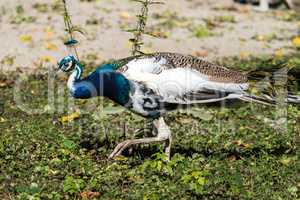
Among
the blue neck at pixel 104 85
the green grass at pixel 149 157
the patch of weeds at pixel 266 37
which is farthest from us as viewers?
the patch of weeds at pixel 266 37

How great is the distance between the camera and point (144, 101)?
184 inches

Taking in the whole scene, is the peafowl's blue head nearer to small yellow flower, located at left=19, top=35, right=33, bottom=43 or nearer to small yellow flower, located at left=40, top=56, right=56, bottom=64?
small yellow flower, located at left=40, top=56, right=56, bottom=64

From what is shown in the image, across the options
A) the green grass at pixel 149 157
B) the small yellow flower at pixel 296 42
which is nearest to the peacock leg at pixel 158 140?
the green grass at pixel 149 157

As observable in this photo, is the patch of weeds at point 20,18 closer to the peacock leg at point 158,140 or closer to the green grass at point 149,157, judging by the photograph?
the green grass at point 149,157

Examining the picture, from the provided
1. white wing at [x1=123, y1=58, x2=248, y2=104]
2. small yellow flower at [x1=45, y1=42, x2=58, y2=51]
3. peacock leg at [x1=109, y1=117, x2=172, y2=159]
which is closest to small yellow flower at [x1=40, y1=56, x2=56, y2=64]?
small yellow flower at [x1=45, y1=42, x2=58, y2=51]

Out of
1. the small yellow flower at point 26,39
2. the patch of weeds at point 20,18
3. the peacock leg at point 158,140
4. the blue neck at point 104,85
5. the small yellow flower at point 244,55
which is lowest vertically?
the small yellow flower at point 244,55

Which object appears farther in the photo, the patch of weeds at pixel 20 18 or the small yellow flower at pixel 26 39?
the patch of weeds at pixel 20 18

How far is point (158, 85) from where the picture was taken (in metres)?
4.66

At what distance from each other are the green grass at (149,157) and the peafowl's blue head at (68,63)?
2.29 ft

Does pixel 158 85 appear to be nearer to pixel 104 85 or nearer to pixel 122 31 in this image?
pixel 104 85

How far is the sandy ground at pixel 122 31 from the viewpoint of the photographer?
934cm

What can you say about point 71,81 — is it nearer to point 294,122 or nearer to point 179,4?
point 294,122

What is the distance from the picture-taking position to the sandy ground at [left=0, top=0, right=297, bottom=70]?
934 centimetres

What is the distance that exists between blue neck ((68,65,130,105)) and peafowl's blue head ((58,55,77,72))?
0.49 ft
